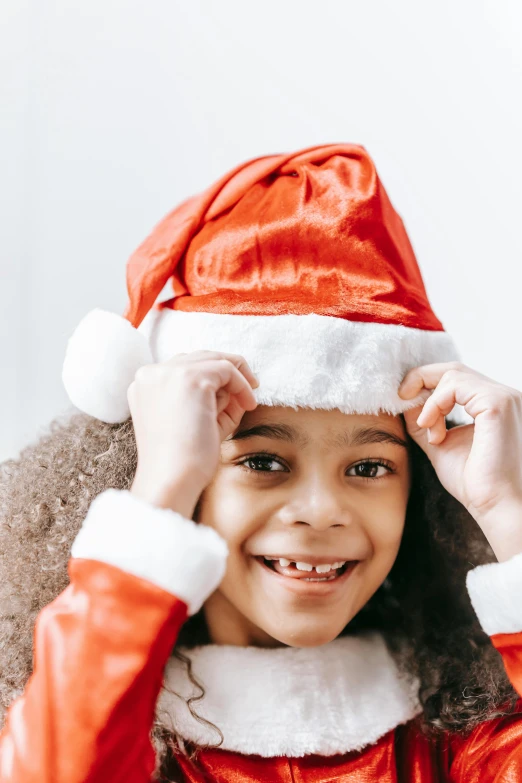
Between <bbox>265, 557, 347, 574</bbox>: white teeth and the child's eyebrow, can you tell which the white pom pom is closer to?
the child's eyebrow

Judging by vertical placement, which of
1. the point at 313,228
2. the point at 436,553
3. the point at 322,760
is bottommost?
the point at 322,760

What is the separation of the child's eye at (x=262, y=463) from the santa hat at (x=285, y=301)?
0.09 meters

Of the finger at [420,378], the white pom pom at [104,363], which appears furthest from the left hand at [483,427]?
the white pom pom at [104,363]

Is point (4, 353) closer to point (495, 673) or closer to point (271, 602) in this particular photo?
point (271, 602)

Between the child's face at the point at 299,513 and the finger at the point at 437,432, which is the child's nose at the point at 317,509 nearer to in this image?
the child's face at the point at 299,513

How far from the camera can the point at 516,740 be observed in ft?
3.98

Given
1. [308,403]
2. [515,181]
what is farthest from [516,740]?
[515,181]

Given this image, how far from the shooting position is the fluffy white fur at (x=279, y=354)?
1135mm

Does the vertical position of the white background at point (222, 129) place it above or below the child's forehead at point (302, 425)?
above

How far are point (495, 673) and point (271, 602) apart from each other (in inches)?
14.6

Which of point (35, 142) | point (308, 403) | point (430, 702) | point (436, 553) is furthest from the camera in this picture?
point (35, 142)

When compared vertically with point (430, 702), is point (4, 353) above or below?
Answer: above

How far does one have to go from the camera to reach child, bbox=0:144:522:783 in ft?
3.57

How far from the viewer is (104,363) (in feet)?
3.88
